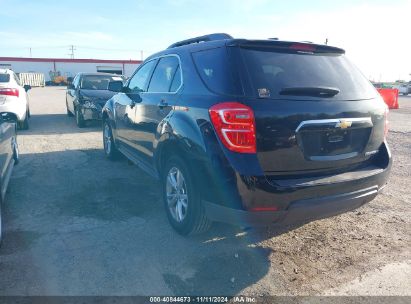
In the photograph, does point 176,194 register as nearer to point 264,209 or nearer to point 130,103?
point 264,209

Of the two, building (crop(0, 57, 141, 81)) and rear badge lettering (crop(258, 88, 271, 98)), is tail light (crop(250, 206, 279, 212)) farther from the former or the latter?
building (crop(0, 57, 141, 81))

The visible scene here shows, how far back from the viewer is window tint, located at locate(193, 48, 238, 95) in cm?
273

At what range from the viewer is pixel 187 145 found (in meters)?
3.01

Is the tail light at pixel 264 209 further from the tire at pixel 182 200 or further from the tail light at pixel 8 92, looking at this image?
the tail light at pixel 8 92

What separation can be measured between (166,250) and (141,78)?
2.65 metres

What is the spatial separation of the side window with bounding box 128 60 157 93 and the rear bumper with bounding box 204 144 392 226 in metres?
2.40

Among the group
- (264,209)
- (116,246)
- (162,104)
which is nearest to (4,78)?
(162,104)

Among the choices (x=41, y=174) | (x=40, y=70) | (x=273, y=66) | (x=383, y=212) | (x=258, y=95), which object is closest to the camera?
(x=258, y=95)

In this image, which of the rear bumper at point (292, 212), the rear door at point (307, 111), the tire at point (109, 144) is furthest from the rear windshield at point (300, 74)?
the tire at point (109, 144)

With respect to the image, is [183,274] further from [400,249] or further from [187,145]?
[400,249]

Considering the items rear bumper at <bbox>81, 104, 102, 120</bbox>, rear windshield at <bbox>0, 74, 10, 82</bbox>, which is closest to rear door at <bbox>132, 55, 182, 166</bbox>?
rear bumper at <bbox>81, 104, 102, 120</bbox>

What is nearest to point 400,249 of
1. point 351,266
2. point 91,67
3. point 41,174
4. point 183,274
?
point 351,266

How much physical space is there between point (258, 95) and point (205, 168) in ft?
2.42

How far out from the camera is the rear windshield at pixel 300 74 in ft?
8.91
